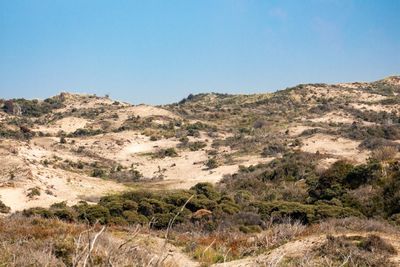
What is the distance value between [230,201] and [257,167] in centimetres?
1572

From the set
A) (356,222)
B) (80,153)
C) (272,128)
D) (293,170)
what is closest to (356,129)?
(272,128)

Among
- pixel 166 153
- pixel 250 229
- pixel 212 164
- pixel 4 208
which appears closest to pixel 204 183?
pixel 4 208

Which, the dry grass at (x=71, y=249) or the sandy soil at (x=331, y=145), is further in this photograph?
the sandy soil at (x=331, y=145)

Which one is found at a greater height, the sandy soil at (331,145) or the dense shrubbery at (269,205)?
the sandy soil at (331,145)

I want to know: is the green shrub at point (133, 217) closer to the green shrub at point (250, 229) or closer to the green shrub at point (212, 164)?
the green shrub at point (250, 229)

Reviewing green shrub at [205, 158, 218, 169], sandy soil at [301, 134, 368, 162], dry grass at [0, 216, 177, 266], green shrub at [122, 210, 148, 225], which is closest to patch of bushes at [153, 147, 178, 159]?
green shrub at [205, 158, 218, 169]

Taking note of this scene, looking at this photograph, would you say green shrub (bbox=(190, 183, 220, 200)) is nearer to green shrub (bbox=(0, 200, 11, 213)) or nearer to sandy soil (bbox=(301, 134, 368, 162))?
green shrub (bbox=(0, 200, 11, 213))

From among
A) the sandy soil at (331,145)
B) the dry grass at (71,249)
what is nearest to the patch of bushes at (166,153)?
the sandy soil at (331,145)

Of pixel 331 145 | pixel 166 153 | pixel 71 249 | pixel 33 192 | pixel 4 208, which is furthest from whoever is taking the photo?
pixel 166 153

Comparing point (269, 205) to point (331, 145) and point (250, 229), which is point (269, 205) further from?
point (331, 145)

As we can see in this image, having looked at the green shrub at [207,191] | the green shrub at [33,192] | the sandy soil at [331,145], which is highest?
the sandy soil at [331,145]

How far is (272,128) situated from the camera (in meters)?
67.0

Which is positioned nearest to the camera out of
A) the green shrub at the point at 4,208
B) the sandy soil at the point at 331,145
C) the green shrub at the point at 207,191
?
the green shrub at the point at 4,208

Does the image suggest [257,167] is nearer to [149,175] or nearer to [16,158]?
[149,175]
